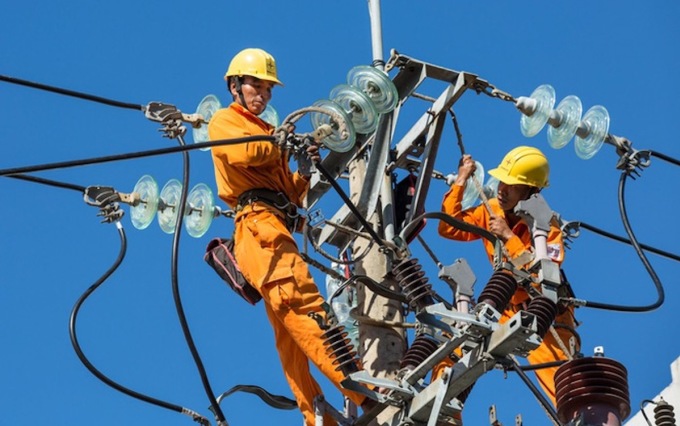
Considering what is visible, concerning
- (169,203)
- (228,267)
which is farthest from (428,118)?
(169,203)

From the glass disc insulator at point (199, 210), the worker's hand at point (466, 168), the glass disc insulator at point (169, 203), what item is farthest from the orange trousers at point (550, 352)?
the glass disc insulator at point (169, 203)

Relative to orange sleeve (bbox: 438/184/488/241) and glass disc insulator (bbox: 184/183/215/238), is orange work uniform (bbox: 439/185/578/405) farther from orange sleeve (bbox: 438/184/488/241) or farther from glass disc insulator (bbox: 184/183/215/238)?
glass disc insulator (bbox: 184/183/215/238)

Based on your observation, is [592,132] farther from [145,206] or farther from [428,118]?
[145,206]

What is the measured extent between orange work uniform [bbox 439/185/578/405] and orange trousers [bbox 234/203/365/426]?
4.68 ft

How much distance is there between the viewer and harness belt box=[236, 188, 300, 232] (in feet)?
34.2

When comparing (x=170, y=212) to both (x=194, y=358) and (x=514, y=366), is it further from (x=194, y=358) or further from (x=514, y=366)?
(x=514, y=366)

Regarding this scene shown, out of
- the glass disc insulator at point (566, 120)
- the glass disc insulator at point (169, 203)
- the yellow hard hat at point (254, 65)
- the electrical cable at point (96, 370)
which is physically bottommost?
the electrical cable at point (96, 370)

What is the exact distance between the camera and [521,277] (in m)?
9.40

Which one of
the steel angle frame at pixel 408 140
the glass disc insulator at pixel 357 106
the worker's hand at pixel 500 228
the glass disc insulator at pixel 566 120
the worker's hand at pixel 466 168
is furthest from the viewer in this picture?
the worker's hand at pixel 466 168

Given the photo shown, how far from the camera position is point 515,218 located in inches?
456

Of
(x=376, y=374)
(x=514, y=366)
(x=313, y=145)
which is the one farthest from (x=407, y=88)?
(x=514, y=366)

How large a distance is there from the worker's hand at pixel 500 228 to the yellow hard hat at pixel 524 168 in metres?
0.45

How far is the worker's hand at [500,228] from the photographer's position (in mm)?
11227

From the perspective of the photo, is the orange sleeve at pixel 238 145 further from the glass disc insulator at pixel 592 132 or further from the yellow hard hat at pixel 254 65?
the glass disc insulator at pixel 592 132
